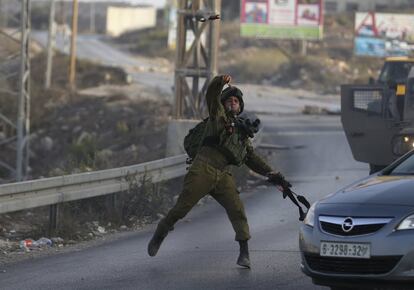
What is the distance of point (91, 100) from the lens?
1539 inches

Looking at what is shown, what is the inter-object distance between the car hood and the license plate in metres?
0.38

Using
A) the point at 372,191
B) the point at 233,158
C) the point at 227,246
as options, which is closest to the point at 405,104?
the point at 227,246

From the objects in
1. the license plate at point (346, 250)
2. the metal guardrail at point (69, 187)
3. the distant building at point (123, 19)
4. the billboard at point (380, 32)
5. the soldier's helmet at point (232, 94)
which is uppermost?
the soldier's helmet at point (232, 94)

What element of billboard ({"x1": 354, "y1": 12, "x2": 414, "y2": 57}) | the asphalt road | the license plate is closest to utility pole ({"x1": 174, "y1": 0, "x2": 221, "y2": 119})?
the asphalt road

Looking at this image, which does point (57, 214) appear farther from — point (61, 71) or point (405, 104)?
point (61, 71)

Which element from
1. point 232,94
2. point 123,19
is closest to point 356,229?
point 232,94

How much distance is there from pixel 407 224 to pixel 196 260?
11.3ft

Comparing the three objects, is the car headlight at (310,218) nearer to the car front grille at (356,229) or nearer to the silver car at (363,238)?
the silver car at (363,238)

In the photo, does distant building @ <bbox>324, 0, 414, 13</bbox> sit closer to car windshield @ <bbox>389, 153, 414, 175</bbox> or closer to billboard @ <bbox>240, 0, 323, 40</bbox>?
billboard @ <bbox>240, 0, 323, 40</bbox>

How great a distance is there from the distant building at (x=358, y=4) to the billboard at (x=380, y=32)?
1228 inches

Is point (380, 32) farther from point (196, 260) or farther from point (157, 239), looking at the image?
point (157, 239)

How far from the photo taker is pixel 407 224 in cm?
752

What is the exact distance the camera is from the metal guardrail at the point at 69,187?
11945mm

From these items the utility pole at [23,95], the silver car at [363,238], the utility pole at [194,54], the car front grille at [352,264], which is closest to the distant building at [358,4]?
the utility pole at [23,95]
